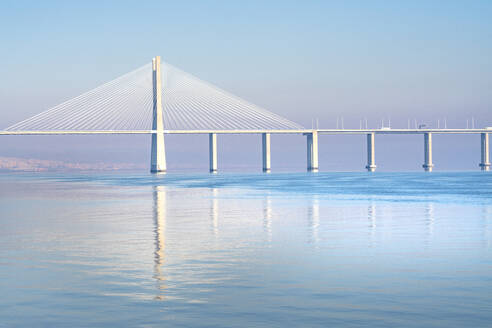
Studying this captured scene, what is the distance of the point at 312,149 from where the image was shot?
127250mm

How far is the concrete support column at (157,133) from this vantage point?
3937 inches

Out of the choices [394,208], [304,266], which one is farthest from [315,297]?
[394,208]

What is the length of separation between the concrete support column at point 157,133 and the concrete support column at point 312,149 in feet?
114

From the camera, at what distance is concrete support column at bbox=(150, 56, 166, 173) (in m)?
100

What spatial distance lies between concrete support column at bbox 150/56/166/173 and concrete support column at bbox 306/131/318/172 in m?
34.7

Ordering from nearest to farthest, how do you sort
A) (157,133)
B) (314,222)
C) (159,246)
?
(159,246) → (314,222) → (157,133)

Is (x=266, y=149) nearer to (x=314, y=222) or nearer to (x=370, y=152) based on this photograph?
(x=370, y=152)

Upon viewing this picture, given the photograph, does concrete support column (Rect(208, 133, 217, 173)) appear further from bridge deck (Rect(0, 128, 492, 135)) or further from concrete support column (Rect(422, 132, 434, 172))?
concrete support column (Rect(422, 132, 434, 172))

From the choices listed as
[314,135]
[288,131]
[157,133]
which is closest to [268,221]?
[157,133]

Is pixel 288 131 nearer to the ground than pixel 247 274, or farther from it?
farther from it

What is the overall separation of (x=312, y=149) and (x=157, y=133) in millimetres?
39224

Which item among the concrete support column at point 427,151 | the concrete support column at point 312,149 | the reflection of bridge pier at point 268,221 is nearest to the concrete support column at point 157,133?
the concrete support column at point 312,149

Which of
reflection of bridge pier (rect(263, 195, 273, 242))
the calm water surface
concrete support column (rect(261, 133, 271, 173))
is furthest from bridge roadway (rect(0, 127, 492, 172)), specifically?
the calm water surface

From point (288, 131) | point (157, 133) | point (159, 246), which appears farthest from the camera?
point (288, 131)
